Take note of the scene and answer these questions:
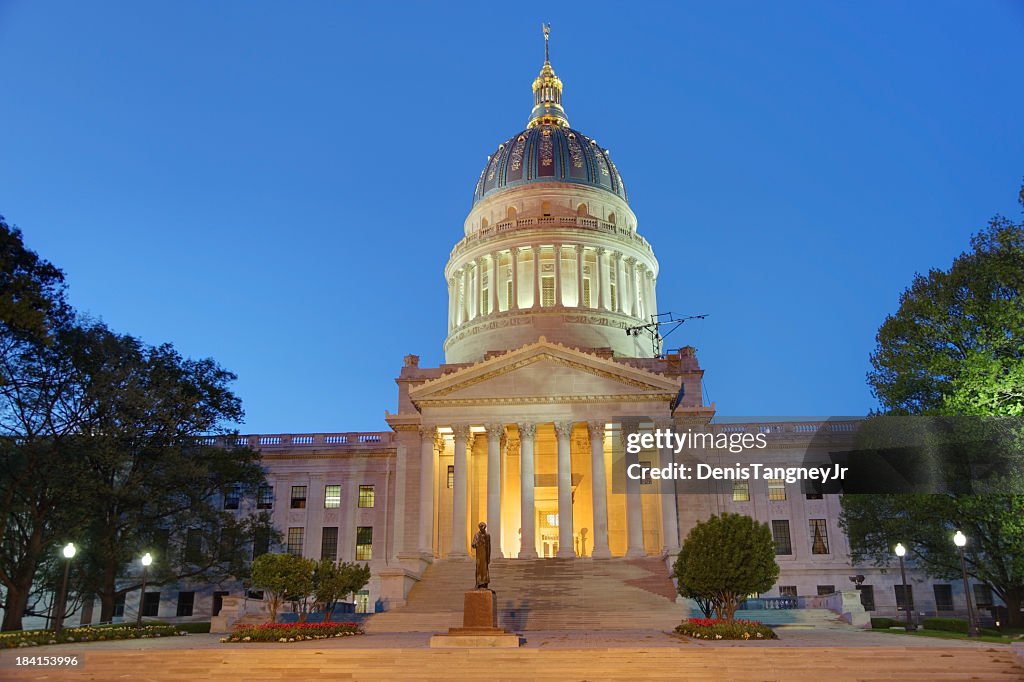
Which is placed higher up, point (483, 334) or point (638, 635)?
point (483, 334)

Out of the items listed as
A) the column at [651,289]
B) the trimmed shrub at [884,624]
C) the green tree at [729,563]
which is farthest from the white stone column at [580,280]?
the green tree at [729,563]

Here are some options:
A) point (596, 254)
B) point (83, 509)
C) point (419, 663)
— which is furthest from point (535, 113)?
point (419, 663)

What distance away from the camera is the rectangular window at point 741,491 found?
191 feet

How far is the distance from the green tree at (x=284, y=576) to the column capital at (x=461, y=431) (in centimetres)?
1643

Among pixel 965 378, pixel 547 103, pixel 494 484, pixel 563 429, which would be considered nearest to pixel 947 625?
pixel 965 378

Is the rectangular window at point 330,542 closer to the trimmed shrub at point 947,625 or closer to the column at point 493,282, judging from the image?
the column at point 493,282

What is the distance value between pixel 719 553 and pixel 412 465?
2637cm

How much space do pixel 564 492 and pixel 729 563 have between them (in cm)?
1839

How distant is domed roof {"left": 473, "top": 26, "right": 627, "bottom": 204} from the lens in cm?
7588

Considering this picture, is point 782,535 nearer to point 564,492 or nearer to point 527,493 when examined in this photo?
point 564,492

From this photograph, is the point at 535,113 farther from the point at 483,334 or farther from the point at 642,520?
the point at 642,520

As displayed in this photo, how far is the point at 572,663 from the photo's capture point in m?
22.8

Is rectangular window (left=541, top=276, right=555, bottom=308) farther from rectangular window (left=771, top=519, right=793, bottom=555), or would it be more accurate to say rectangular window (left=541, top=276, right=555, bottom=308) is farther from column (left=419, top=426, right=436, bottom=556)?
rectangular window (left=771, top=519, right=793, bottom=555)

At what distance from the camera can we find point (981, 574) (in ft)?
118
